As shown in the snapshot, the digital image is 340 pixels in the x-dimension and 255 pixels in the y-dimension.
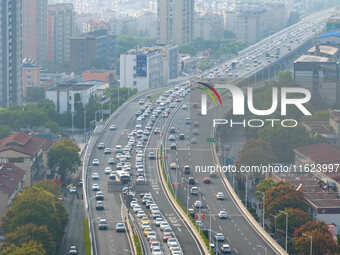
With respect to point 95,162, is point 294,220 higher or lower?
lower

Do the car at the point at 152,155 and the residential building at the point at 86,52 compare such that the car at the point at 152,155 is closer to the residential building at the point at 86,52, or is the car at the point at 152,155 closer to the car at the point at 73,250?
the car at the point at 73,250

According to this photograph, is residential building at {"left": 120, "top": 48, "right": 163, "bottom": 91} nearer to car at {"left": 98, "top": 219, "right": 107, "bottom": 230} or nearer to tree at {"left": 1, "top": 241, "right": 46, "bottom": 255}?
car at {"left": 98, "top": 219, "right": 107, "bottom": 230}

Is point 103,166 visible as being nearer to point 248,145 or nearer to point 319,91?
point 248,145

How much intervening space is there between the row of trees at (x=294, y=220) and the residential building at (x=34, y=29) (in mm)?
58316

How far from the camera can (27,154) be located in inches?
2005

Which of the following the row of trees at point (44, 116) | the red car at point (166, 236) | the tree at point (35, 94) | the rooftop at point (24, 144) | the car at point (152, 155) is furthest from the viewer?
the tree at point (35, 94)

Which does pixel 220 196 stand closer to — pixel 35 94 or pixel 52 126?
pixel 52 126

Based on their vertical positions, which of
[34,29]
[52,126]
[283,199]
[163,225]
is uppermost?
[34,29]

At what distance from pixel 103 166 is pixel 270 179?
31.3 feet

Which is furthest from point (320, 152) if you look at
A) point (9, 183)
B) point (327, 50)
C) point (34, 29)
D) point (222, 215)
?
point (34, 29)

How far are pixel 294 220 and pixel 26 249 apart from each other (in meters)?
11.4

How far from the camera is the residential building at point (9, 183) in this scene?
4466 centimetres

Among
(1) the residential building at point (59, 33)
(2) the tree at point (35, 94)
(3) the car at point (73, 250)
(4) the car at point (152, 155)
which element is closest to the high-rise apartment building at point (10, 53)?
(2) the tree at point (35, 94)

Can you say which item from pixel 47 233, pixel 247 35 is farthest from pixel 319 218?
pixel 247 35
